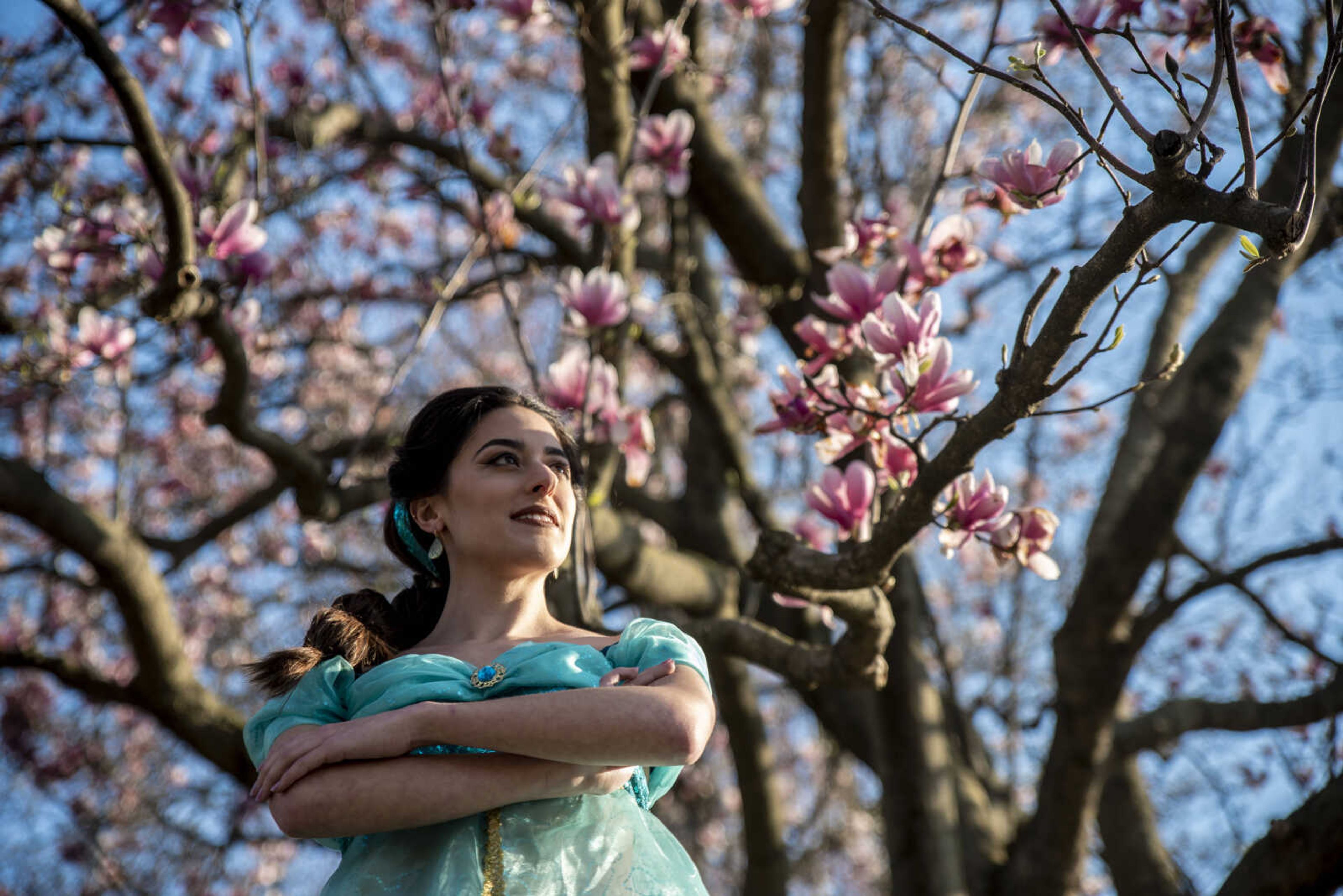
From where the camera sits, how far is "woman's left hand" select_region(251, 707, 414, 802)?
1245 millimetres

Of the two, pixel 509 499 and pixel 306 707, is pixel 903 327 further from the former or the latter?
pixel 306 707

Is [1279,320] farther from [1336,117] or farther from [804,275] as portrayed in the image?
[804,275]

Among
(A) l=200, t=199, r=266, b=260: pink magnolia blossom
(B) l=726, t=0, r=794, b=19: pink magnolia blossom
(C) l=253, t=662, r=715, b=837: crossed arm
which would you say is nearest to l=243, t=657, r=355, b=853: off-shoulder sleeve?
(C) l=253, t=662, r=715, b=837: crossed arm

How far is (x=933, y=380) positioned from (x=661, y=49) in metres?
1.51

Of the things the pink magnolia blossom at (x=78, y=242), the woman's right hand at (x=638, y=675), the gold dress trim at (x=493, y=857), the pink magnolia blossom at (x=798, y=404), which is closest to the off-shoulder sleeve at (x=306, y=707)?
the gold dress trim at (x=493, y=857)

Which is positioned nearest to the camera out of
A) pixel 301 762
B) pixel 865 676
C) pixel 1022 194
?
pixel 301 762

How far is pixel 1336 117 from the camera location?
8.71 ft

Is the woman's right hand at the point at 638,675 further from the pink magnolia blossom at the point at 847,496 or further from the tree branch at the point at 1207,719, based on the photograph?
the tree branch at the point at 1207,719

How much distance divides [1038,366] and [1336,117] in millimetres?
1742

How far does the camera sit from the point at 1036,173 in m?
1.59

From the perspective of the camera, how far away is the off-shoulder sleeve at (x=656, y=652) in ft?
4.65

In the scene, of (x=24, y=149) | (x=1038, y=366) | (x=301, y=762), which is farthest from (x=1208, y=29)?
(x=24, y=149)

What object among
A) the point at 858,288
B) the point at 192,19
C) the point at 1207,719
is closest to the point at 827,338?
the point at 858,288

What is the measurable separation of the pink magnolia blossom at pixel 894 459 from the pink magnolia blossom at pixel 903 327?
0.60ft
